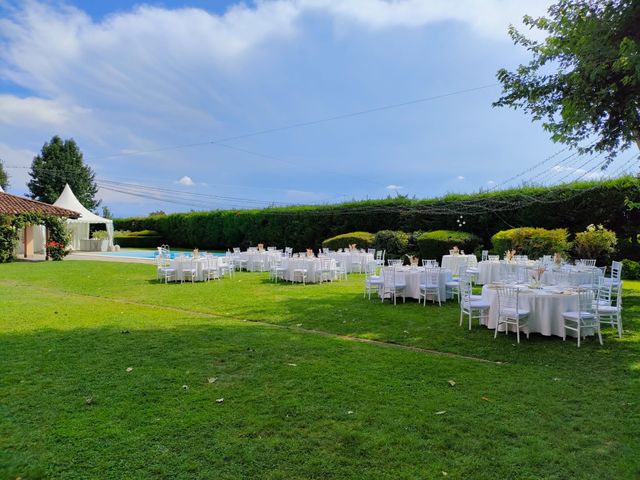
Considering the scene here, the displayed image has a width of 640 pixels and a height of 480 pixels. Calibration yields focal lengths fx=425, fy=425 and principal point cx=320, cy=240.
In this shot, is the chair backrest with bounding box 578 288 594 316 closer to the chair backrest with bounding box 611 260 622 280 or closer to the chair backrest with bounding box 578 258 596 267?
the chair backrest with bounding box 611 260 622 280

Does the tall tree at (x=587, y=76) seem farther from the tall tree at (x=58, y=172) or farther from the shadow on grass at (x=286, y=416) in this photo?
the tall tree at (x=58, y=172)

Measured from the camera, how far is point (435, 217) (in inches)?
860

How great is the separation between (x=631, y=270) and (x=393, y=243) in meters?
9.49

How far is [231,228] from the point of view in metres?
31.8

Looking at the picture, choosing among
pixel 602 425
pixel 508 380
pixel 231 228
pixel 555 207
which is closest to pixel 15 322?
pixel 508 380

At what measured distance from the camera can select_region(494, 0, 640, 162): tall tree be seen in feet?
20.0

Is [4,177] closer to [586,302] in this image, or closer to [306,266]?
[306,266]

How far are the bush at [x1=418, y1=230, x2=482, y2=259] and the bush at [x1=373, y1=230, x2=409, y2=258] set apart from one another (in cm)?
127

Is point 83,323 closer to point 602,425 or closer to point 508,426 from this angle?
point 508,426

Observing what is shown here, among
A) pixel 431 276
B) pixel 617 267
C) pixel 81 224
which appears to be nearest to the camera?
pixel 617 267

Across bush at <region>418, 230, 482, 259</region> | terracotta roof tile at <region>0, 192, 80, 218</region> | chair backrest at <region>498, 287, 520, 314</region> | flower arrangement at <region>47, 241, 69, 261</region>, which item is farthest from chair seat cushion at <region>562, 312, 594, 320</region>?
terracotta roof tile at <region>0, 192, 80, 218</region>

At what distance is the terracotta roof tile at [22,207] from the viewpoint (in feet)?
77.7

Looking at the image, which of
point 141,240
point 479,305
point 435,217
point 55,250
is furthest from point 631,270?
point 141,240

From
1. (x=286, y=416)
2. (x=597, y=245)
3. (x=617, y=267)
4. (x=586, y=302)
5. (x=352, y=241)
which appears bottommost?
(x=286, y=416)
